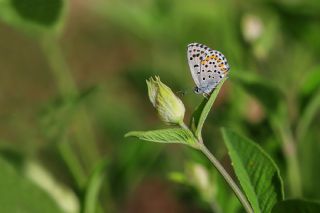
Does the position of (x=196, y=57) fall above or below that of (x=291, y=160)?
above

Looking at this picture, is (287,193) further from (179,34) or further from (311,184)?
(179,34)

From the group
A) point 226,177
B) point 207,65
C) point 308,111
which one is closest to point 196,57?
point 207,65

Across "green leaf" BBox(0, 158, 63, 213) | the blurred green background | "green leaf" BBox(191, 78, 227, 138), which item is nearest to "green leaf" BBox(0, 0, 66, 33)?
the blurred green background

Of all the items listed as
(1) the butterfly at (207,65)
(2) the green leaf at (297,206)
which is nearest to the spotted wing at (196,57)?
(1) the butterfly at (207,65)

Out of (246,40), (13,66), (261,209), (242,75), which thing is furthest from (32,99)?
(261,209)

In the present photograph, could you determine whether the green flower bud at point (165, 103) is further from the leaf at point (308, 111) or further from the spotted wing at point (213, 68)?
the leaf at point (308, 111)

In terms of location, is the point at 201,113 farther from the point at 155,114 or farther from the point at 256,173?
the point at 155,114
